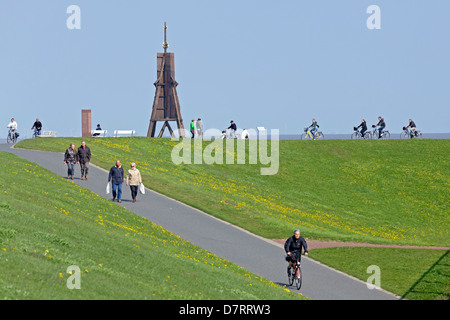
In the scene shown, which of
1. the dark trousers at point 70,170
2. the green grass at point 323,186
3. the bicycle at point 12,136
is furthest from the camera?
the bicycle at point 12,136

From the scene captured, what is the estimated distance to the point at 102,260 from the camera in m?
19.8

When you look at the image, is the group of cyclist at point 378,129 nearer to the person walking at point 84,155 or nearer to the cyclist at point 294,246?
the person walking at point 84,155

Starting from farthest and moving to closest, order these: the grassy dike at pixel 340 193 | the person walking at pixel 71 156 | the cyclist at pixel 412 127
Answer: the cyclist at pixel 412 127 < the person walking at pixel 71 156 < the grassy dike at pixel 340 193

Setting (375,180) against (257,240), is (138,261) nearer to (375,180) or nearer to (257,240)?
(257,240)

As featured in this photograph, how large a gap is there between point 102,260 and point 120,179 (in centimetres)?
1533

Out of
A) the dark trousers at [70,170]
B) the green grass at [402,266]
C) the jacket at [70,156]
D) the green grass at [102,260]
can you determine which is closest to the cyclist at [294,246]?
the green grass at [102,260]

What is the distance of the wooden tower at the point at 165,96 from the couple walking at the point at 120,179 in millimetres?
28821

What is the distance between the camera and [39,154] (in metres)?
47.4

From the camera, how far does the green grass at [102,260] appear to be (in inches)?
635

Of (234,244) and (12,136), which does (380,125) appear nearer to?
(12,136)

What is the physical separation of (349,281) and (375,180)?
30.7 metres

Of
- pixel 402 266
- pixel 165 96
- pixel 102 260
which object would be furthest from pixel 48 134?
pixel 102 260

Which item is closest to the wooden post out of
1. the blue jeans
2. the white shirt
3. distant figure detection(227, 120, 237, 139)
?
the white shirt
